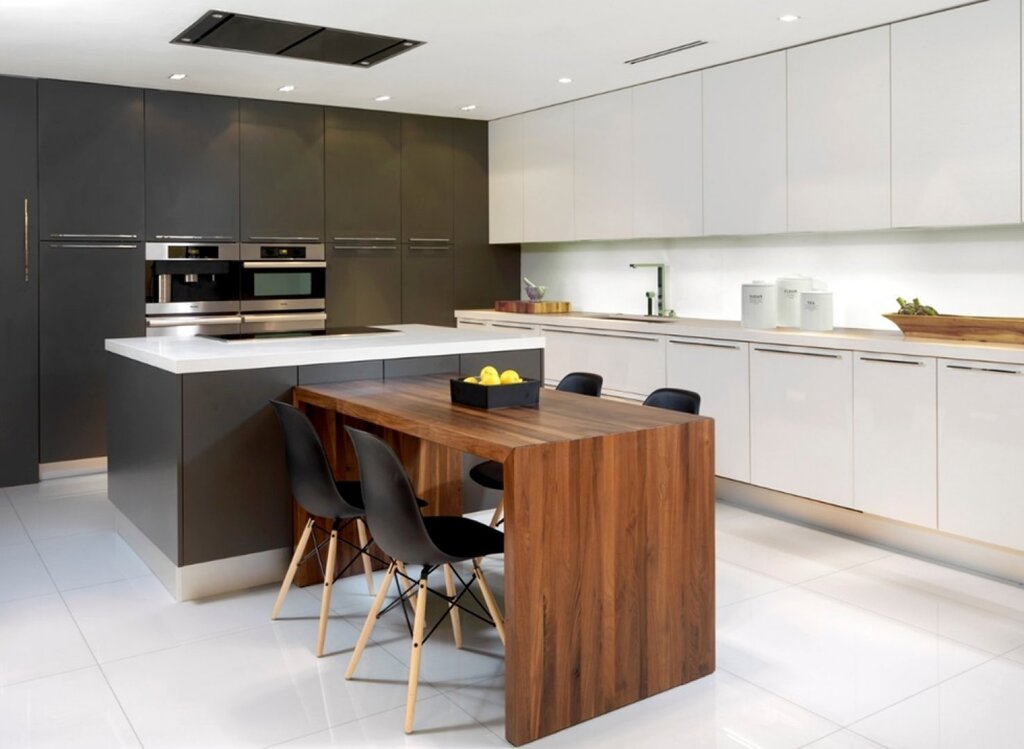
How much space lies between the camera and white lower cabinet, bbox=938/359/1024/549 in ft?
11.9

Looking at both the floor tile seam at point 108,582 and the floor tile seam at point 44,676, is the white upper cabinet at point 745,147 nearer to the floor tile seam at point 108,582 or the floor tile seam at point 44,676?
the floor tile seam at point 108,582

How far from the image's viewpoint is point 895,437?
4.06 meters

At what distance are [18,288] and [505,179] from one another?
133 inches

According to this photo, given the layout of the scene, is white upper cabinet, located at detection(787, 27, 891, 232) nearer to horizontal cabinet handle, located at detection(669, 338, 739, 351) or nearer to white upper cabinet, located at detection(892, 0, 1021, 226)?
white upper cabinet, located at detection(892, 0, 1021, 226)

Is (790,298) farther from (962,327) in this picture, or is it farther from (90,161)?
(90,161)

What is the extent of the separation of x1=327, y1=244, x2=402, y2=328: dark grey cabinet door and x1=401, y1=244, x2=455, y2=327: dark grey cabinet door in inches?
2.4

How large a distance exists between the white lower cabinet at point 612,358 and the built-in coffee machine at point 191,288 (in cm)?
209

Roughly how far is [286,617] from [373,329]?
195cm

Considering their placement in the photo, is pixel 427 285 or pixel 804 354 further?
pixel 427 285

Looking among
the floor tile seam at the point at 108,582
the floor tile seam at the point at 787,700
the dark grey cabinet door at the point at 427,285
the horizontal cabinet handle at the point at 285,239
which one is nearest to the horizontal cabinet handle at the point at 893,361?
the floor tile seam at the point at 787,700

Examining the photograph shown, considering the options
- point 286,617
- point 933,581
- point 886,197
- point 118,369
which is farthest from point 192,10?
point 933,581

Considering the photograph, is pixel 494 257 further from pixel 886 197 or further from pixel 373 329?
pixel 886 197

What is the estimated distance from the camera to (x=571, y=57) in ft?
16.2

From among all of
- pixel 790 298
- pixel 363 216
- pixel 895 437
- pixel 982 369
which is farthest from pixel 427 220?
pixel 982 369
